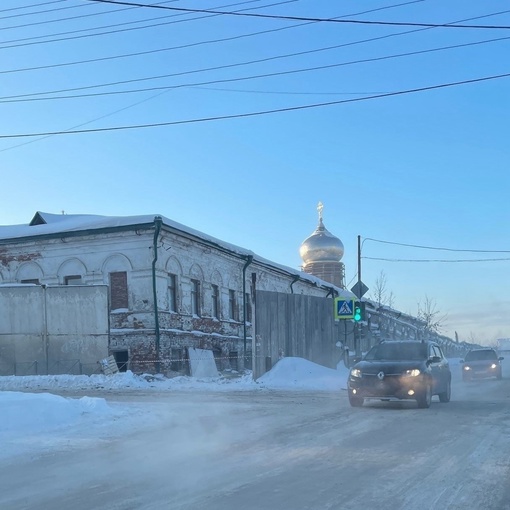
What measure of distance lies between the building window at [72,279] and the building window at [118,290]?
1.82 metres

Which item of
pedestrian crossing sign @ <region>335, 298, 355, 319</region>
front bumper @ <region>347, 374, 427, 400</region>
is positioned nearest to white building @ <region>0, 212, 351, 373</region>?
pedestrian crossing sign @ <region>335, 298, 355, 319</region>

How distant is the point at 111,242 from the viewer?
2814cm

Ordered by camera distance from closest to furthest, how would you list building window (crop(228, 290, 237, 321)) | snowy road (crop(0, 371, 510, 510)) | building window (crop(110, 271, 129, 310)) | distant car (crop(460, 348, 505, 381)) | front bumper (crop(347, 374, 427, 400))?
1. snowy road (crop(0, 371, 510, 510))
2. front bumper (crop(347, 374, 427, 400))
3. building window (crop(110, 271, 129, 310))
4. distant car (crop(460, 348, 505, 381))
5. building window (crop(228, 290, 237, 321))

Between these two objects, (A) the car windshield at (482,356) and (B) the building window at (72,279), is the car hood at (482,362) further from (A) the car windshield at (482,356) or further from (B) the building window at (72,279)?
(B) the building window at (72,279)

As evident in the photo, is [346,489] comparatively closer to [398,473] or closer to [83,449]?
[398,473]

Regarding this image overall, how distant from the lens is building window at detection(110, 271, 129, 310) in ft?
91.5

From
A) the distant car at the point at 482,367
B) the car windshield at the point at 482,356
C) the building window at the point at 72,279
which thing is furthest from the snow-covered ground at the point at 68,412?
the car windshield at the point at 482,356

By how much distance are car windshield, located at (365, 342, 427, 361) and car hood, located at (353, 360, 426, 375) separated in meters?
0.76

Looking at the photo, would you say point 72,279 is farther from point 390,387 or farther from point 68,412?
point 390,387

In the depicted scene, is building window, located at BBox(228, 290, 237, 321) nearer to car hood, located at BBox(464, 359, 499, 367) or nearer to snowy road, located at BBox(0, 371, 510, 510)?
car hood, located at BBox(464, 359, 499, 367)

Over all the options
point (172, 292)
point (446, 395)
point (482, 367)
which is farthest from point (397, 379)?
point (482, 367)

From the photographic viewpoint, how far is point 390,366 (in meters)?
15.9

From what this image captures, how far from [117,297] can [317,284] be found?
19.2 m

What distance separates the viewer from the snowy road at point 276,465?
701 cm
